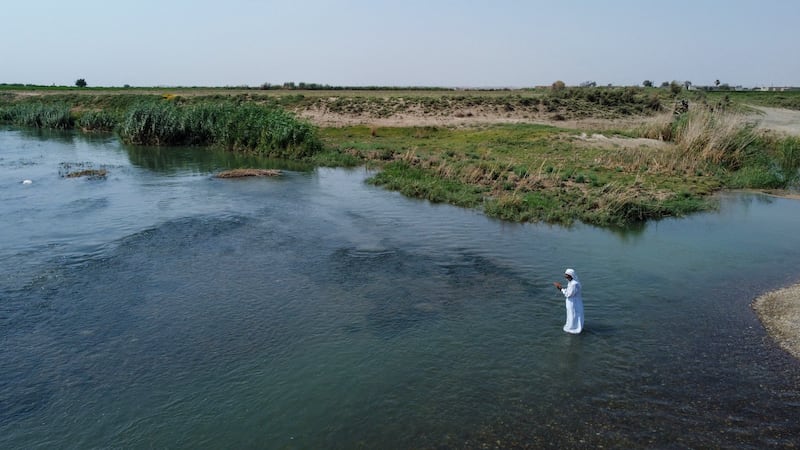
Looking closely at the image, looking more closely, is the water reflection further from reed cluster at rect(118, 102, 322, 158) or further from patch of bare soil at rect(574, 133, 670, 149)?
patch of bare soil at rect(574, 133, 670, 149)

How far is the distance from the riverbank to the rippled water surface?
332mm

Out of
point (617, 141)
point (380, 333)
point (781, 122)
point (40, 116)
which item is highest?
point (781, 122)

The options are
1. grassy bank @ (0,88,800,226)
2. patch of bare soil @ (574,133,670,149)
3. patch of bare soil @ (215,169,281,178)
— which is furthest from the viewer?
patch of bare soil @ (574,133,670,149)

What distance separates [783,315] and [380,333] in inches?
398

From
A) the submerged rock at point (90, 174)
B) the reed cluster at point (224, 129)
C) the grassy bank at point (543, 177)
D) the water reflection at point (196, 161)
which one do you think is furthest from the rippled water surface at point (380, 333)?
the reed cluster at point (224, 129)

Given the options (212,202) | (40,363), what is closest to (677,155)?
(212,202)

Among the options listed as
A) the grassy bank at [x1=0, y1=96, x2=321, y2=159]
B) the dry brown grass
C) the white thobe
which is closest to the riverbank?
the white thobe

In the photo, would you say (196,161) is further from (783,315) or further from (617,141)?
(783,315)

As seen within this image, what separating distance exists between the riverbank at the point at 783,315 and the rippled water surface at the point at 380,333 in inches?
13.1

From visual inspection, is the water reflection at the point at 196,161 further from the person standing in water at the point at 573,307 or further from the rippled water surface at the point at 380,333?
the person standing in water at the point at 573,307

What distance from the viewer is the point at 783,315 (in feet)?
47.1

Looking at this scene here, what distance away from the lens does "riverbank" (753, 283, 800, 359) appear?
1304cm

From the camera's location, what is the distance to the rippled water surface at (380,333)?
33.3 feet

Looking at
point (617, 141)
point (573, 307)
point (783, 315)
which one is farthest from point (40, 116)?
point (783, 315)
